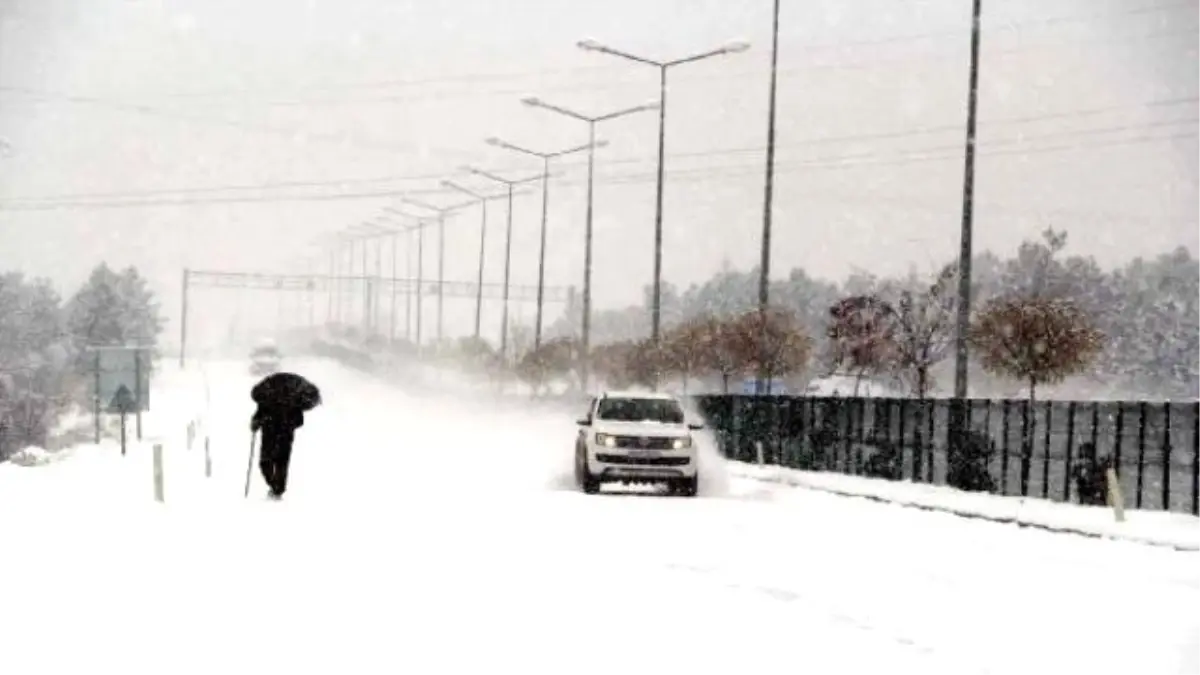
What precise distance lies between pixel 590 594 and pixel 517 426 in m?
56.4

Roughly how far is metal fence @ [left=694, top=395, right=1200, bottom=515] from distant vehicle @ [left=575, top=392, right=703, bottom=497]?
554cm

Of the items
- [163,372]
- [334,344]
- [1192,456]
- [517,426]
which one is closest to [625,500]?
[1192,456]

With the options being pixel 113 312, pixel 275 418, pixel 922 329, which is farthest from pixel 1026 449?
pixel 113 312

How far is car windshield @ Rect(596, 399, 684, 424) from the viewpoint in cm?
2862

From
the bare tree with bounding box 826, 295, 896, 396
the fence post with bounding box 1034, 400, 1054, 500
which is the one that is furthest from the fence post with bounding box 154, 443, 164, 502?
the bare tree with bounding box 826, 295, 896, 396

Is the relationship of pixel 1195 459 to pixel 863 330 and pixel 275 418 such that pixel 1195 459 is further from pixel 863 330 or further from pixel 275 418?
pixel 863 330

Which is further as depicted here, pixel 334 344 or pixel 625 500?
pixel 334 344

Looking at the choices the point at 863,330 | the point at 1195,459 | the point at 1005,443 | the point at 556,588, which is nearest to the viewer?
the point at 556,588

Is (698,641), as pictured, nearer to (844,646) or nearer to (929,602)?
(844,646)

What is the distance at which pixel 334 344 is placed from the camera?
5527 inches

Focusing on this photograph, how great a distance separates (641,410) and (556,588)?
1611cm

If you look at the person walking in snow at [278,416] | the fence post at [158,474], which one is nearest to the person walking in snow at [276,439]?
the person walking in snow at [278,416]

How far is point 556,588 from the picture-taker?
505 inches

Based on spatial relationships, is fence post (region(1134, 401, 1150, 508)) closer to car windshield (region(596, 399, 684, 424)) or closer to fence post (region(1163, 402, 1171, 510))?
fence post (region(1163, 402, 1171, 510))
